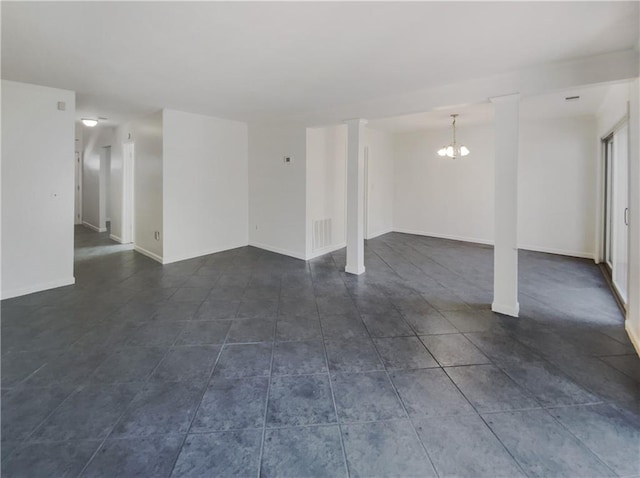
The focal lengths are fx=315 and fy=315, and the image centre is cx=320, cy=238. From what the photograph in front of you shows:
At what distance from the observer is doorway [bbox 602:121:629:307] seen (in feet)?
12.5

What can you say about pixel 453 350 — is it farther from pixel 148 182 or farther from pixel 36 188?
pixel 148 182

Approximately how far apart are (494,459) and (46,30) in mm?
4054

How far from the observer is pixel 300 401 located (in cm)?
195

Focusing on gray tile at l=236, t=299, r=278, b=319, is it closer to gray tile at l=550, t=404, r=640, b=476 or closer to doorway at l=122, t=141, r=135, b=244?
gray tile at l=550, t=404, r=640, b=476

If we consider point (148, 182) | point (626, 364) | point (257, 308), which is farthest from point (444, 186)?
point (148, 182)

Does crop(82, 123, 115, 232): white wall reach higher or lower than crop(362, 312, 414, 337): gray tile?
higher

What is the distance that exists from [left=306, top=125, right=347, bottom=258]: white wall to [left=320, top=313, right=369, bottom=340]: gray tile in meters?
2.51

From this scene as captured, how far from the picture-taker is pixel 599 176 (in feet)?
17.3

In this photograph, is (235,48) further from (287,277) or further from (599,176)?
(599,176)

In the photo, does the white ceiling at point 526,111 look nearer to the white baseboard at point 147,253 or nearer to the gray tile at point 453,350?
the gray tile at point 453,350

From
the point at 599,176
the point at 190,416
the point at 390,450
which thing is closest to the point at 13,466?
the point at 190,416

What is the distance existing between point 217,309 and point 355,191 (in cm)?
246

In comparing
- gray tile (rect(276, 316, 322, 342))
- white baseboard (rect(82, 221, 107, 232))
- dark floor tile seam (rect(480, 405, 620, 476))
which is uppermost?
white baseboard (rect(82, 221, 107, 232))

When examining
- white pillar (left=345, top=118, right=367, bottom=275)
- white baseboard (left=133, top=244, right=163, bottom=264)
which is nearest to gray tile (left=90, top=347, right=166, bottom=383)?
white pillar (left=345, top=118, right=367, bottom=275)
